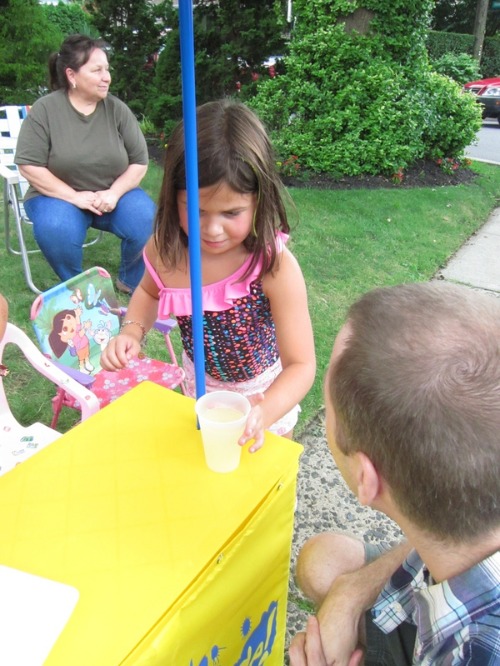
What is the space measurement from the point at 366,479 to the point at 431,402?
0.70 ft

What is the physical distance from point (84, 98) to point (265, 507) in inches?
134

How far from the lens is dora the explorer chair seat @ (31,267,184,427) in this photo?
2.23m

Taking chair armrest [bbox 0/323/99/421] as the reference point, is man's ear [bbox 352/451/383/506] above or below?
above

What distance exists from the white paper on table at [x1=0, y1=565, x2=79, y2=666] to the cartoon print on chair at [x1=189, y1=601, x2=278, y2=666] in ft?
1.21

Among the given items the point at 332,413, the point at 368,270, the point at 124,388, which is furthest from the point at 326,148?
the point at 332,413

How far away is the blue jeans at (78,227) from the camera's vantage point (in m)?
3.44

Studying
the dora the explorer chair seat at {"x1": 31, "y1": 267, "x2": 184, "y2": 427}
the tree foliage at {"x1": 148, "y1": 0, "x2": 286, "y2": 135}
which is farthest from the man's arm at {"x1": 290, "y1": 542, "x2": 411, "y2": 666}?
the tree foliage at {"x1": 148, "y1": 0, "x2": 286, "y2": 135}

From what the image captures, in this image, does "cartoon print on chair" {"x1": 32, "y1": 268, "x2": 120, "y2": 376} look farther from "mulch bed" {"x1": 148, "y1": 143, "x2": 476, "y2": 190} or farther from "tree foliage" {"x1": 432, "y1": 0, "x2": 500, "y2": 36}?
"tree foliage" {"x1": 432, "y1": 0, "x2": 500, "y2": 36}

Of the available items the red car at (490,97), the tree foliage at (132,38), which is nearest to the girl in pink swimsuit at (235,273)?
the tree foliage at (132,38)

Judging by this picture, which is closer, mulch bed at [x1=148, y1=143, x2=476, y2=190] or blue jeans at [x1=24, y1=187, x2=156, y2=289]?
blue jeans at [x1=24, y1=187, x2=156, y2=289]

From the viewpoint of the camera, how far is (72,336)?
7.80 ft

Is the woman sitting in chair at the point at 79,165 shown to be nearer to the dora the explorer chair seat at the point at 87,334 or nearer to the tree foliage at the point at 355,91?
the dora the explorer chair seat at the point at 87,334

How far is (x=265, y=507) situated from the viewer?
1106 millimetres

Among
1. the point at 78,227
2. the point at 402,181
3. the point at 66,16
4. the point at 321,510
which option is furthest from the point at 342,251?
the point at 66,16
